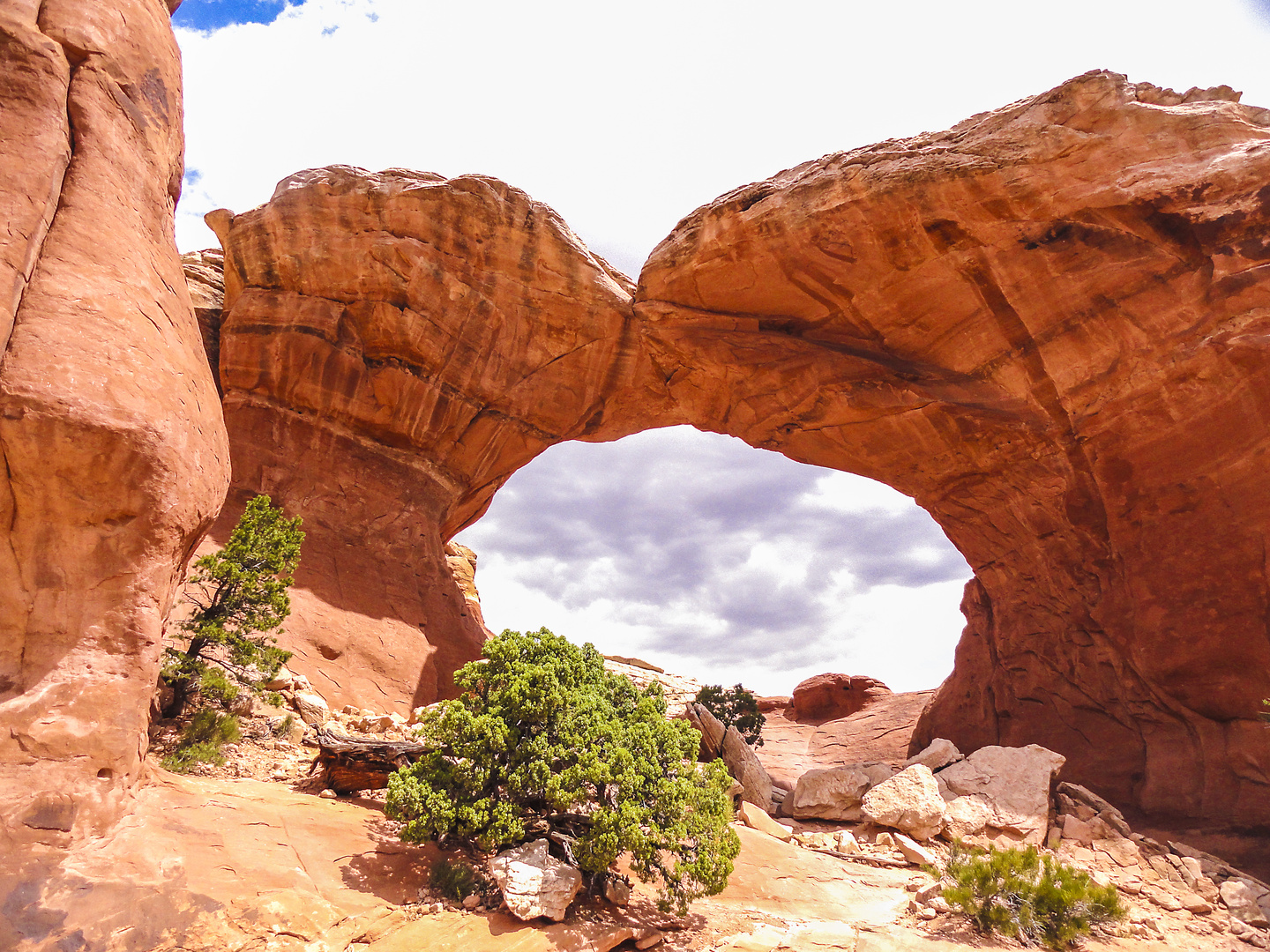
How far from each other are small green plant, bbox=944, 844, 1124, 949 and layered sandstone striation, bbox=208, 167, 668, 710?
12.3m

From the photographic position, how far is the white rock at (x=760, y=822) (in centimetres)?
1281

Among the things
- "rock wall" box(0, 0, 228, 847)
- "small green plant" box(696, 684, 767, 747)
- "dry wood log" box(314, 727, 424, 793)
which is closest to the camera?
"rock wall" box(0, 0, 228, 847)

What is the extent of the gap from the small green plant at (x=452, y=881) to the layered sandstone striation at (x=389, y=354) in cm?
911

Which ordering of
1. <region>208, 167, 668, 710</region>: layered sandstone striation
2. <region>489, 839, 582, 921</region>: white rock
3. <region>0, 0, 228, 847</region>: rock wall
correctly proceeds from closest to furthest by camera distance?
<region>0, 0, 228, 847</region>: rock wall < <region>489, 839, 582, 921</region>: white rock < <region>208, 167, 668, 710</region>: layered sandstone striation

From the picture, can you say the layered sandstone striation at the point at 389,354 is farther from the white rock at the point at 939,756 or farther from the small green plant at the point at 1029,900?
the small green plant at the point at 1029,900

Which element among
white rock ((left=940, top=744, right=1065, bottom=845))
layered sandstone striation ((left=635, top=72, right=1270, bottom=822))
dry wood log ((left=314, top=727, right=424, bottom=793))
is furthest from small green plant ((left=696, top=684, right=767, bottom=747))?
dry wood log ((left=314, top=727, right=424, bottom=793))

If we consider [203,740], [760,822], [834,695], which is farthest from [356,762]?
[834,695]

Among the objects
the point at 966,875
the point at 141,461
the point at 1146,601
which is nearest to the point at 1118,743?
the point at 1146,601

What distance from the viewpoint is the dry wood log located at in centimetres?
998

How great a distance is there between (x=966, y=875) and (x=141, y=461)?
37.9 ft

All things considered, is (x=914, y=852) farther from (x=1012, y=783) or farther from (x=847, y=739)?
(x=847, y=739)

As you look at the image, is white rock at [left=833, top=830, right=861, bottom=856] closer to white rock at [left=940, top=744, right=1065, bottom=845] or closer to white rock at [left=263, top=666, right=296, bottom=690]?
white rock at [left=940, top=744, right=1065, bottom=845]

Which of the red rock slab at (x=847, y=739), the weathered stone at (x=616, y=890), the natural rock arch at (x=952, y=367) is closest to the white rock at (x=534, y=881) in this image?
the weathered stone at (x=616, y=890)

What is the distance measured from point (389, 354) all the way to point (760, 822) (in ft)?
49.3
